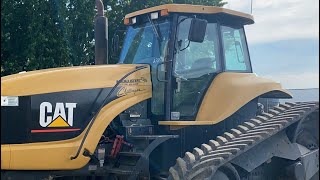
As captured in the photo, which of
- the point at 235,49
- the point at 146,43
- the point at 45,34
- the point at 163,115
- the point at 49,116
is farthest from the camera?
the point at 45,34

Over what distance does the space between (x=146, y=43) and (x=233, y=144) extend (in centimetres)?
172

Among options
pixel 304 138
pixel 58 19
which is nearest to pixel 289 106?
pixel 304 138

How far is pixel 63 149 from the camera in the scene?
4.84m

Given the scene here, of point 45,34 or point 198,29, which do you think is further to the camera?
point 45,34

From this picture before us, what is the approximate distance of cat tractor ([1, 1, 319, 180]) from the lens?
4.72 metres

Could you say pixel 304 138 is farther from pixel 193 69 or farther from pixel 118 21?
pixel 118 21

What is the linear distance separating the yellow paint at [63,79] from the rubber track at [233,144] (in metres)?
1.18

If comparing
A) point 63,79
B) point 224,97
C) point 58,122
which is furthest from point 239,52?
point 58,122

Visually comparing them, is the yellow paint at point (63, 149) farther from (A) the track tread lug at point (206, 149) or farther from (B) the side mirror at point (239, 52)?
(B) the side mirror at point (239, 52)

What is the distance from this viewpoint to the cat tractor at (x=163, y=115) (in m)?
4.72

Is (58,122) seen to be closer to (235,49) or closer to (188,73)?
(188,73)

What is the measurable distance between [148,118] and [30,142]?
1.41 metres

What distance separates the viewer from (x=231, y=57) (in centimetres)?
589

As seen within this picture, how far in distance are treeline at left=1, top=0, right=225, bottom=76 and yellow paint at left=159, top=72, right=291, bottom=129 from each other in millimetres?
8324
